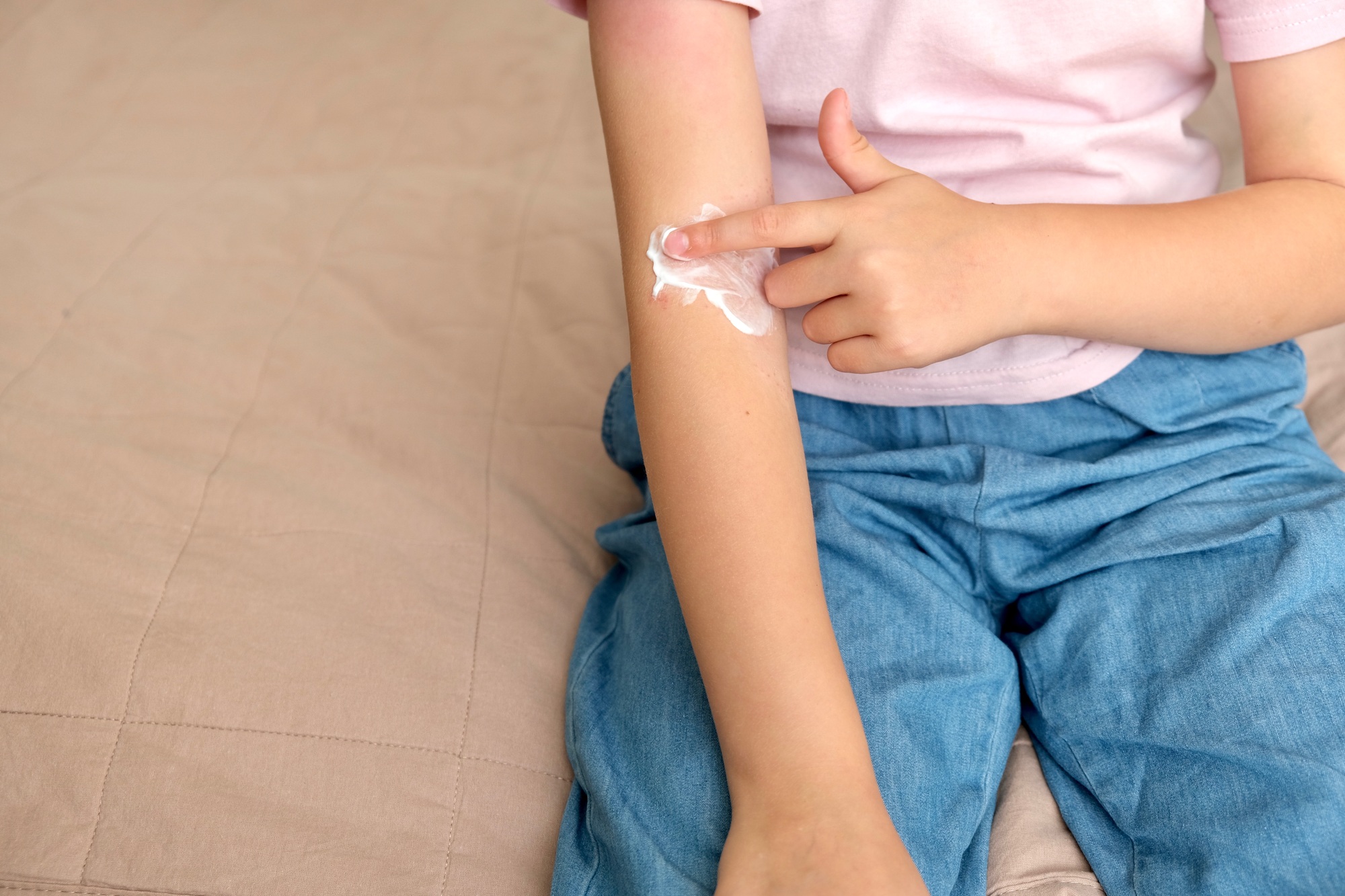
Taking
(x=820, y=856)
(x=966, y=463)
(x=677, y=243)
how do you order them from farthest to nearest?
(x=966, y=463) → (x=677, y=243) → (x=820, y=856)

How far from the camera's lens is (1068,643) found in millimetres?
756

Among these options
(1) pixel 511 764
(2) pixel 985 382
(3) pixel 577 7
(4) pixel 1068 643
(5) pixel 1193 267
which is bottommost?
(1) pixel 511 764

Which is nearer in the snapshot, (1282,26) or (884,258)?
(884,258)

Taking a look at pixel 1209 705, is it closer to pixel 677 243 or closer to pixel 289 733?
pixel 677 243

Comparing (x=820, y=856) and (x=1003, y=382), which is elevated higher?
(x=1003, y=382)

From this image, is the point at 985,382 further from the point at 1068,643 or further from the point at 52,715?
the point at 52,715

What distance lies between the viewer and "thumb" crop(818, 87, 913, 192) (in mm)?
670

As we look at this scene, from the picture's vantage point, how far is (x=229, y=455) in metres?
0.99

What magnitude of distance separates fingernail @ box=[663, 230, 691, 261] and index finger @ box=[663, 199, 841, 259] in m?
0.01

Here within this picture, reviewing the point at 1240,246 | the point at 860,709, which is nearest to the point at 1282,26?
the point at 1240,246

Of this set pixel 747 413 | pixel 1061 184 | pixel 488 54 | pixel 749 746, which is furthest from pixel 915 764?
pixel 488 54

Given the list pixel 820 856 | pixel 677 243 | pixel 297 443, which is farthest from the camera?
pixel 297 443

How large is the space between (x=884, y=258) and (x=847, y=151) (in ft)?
0.27

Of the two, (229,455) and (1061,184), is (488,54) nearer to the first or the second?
(229,455)
